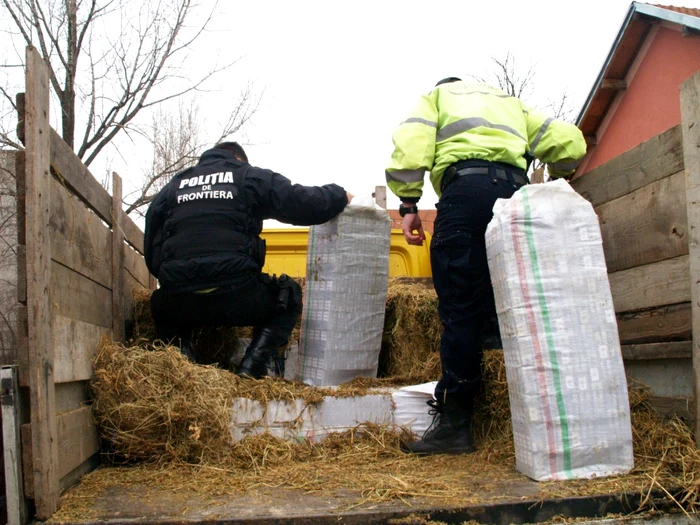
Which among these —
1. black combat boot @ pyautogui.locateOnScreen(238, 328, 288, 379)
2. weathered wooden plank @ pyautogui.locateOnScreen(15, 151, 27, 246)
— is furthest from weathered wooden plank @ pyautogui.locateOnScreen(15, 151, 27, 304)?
black combat boot @ pyautogui.locateOnScreen(238, 328, 288, 379)

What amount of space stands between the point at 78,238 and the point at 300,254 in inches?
138

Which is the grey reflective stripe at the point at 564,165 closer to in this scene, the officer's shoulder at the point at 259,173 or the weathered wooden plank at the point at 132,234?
the officer's shoulder at the point at 259,173

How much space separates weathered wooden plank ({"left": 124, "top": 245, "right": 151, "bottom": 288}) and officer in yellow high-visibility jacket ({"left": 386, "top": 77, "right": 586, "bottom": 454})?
1849 mm

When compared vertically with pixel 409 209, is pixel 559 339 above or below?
below

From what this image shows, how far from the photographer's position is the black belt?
3070 millimetres

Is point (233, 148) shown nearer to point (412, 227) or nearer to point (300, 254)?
point (412, 227)

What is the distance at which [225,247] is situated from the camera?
3572mm

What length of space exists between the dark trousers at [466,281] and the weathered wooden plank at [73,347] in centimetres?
160

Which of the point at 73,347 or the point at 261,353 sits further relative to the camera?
the point at 261,353

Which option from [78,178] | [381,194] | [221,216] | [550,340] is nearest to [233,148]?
[221,216]

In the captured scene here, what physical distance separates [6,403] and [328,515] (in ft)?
3.58

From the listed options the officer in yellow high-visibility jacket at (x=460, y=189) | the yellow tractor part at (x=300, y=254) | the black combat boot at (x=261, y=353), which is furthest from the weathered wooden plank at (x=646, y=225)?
the yellow tractor part at (x=300, y=254)

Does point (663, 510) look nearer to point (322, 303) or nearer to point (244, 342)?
point (322, 303)

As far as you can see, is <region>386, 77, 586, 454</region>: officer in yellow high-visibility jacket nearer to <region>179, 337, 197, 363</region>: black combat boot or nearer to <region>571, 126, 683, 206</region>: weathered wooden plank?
<region>571, 126, 683, 206</region>: weathered wooden plank
